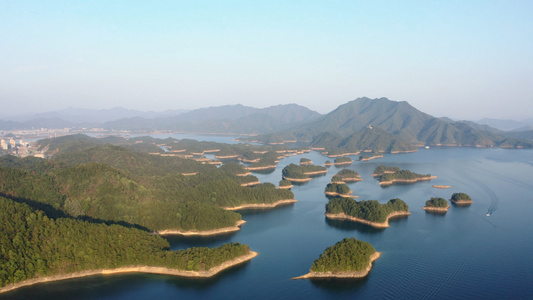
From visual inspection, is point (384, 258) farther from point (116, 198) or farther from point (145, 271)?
point (116, 198)

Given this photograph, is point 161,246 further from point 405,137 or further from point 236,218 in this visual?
point 405,137

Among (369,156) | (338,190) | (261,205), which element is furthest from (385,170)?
(261,205)

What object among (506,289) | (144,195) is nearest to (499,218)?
(506,289)

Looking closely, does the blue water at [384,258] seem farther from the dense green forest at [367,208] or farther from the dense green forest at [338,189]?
the dense green forest at [338,189]

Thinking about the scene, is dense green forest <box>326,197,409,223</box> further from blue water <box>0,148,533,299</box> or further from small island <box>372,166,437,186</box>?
small island <box>372,166,437,186</box>

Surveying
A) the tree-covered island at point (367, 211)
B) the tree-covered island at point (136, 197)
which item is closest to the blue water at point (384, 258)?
the tree-covered island at point (367, 211)

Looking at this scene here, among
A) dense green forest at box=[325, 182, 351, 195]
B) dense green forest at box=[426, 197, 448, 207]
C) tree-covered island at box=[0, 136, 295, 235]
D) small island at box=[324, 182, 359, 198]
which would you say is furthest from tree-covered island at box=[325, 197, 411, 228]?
dense green forest at box=[325, 182, 351, 195]
